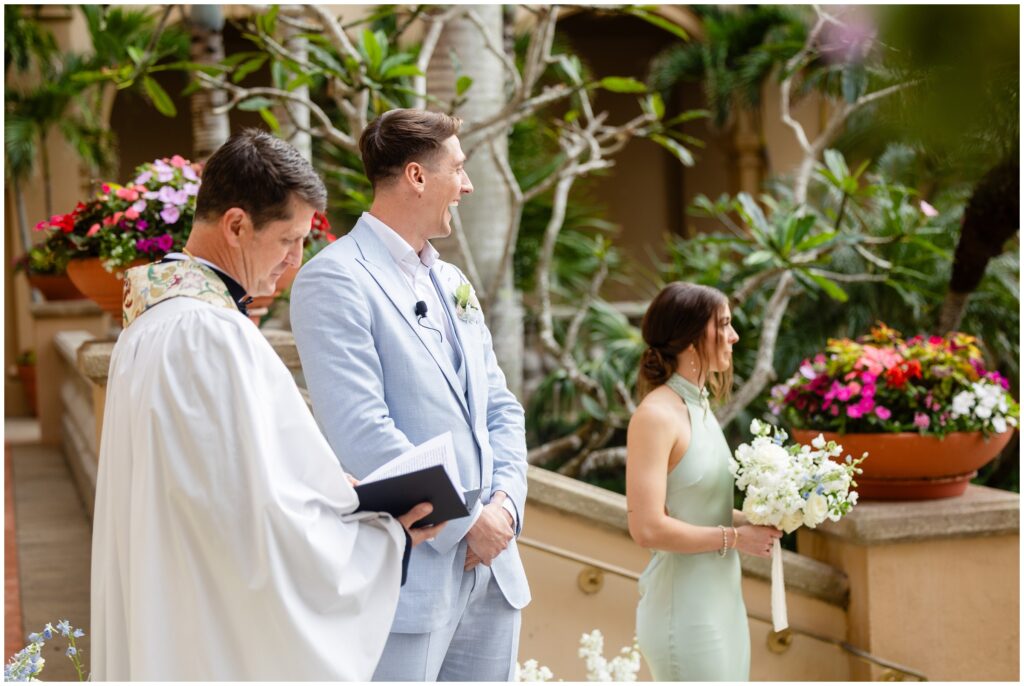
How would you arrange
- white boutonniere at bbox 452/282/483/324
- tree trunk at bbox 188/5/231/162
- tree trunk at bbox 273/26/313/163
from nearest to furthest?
white boutonniere at bbox 452/282/483/324
tree trunk at bbox 273/26/313/163
tree trunk at bbox 188/5/231/162

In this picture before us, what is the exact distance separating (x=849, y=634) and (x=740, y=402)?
1.45m

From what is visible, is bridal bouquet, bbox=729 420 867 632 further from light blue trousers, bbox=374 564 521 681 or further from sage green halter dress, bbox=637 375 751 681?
light blue trousers, bbox=374 564 521 681

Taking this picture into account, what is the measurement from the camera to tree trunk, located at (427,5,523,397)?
5.26 metres

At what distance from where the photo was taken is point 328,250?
2506 mm

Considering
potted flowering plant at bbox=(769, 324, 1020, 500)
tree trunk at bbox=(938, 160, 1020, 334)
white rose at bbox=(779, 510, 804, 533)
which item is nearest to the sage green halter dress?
white rose at bbox=(779, 510, 804, 533)

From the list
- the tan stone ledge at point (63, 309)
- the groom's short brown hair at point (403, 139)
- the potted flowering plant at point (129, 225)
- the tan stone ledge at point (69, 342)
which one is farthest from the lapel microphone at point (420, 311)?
the tan stone ledge at point (63, 309)

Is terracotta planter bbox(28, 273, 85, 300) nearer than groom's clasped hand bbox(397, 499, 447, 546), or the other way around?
groom's clasped hand bbox(397, 499, 447, 546)

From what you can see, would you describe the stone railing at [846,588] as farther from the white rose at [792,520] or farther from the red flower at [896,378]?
the white rose at [792,520]

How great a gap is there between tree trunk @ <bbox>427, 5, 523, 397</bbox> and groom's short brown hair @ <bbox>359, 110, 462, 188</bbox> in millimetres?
2676

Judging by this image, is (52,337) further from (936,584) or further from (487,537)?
(487,537)

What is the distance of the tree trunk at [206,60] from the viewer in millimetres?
5711

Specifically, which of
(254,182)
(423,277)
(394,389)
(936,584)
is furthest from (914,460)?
(254,182)

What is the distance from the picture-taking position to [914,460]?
435cm

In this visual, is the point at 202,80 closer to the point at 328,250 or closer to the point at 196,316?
the point at 328,250
